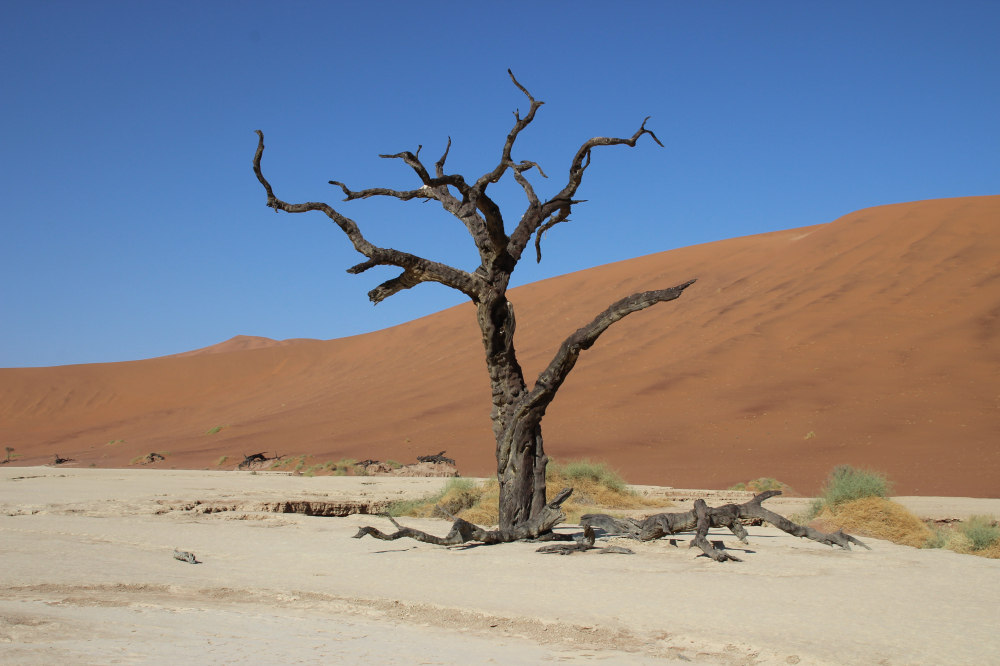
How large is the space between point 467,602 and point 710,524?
3320 millimetres

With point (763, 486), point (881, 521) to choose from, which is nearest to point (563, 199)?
point (881, 521)

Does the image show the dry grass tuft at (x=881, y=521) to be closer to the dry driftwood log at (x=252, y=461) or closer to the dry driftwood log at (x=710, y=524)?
the dry driftwood log at (x=710, y=524)

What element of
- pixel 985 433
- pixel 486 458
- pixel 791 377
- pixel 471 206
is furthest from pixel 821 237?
pixel 471 206

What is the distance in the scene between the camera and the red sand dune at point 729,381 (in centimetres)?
2017

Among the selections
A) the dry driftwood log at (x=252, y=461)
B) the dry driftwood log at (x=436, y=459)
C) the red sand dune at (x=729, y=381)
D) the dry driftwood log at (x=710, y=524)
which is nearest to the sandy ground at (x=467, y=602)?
the dry driftwood log at (x=710, y=524)

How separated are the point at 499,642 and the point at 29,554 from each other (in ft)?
17.4

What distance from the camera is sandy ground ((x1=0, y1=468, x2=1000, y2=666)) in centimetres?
420

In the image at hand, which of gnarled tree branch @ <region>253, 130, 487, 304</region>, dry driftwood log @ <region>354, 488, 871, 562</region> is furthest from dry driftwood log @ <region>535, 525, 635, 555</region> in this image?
gnarled tree branch @ <region>253, 130, 487, 304</region>

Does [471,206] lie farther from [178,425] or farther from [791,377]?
[178,425]

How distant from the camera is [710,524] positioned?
779 centimetres

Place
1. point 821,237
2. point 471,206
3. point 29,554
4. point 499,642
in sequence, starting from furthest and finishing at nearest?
point 821,237 < point 471,206 < point 29,554 < point 499,642

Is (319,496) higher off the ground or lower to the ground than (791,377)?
lower

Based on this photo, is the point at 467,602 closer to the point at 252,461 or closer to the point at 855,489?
the point at 855,489

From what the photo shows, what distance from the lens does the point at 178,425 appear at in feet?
161
